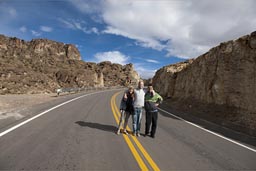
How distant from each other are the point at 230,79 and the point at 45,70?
175 feet

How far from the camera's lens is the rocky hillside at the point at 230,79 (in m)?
10.9

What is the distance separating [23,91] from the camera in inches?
1256

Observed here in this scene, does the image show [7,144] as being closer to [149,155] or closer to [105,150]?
[105,150]

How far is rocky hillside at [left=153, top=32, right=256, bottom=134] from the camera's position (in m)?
10.9

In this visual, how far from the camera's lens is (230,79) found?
12844mm

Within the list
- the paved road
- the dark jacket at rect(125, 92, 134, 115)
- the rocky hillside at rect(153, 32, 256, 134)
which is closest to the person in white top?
the dark jacket at rect(125, 92, 134, 115)

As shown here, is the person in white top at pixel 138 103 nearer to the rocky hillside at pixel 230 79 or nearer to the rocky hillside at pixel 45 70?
the rocky hillside at pixel 230 79

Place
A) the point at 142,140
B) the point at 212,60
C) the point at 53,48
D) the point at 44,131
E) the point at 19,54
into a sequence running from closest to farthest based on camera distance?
the point at 142,140 → the point at 44,131 → the point at 212,60 → the point at 19,54 → the point at 53,48

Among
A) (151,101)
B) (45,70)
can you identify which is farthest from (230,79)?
(45,70)

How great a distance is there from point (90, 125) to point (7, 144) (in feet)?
11.0

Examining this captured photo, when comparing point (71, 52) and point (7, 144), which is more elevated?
point (71, 52)

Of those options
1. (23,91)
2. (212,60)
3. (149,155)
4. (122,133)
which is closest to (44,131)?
(122,133)

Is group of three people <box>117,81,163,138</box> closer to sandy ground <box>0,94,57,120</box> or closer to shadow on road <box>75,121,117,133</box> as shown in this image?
shadow on road <box>75,121,117,133</box>

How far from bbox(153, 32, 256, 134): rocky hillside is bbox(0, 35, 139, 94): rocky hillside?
88.0 ft
